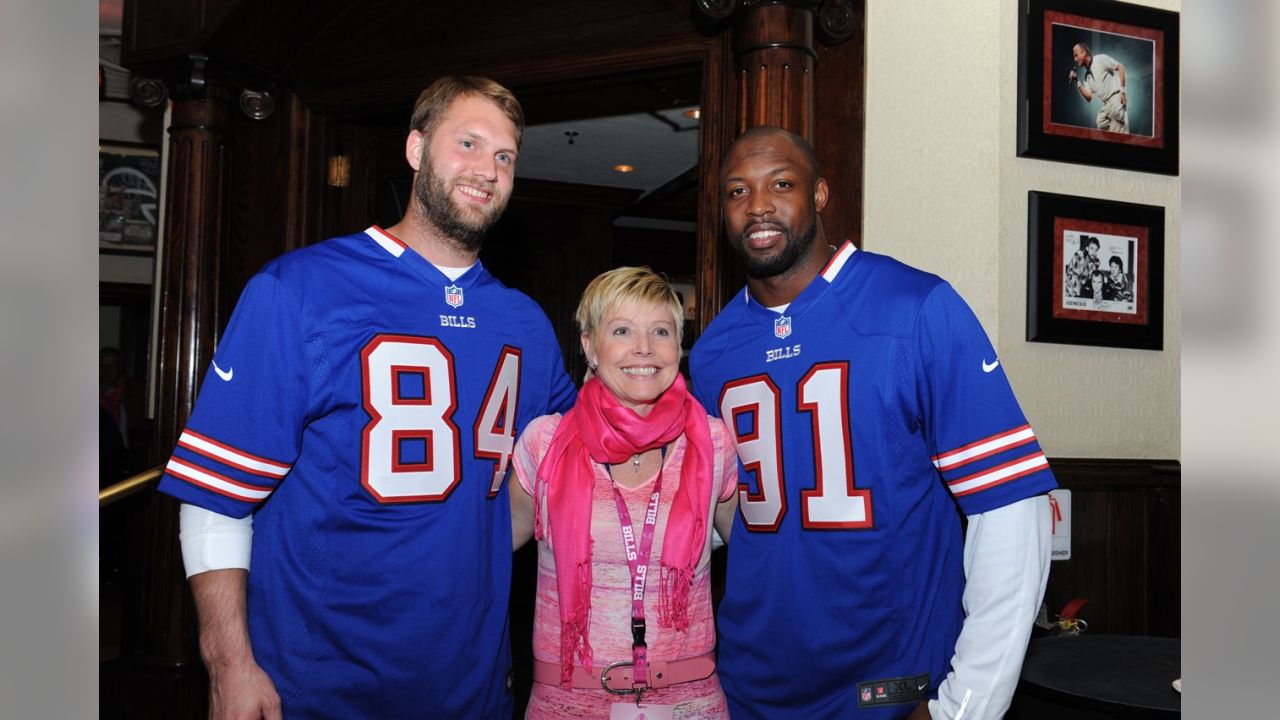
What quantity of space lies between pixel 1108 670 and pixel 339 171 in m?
3.78

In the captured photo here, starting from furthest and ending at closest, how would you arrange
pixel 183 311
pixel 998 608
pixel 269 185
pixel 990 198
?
pixel 269 185 < pixel 183 311 < pixel 990 198 < pixel 998 608

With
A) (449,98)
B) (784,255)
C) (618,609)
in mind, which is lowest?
(618,609)

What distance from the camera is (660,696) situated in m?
Result: 1.80

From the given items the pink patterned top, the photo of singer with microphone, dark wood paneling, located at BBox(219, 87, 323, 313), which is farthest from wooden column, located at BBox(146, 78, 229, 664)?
the photo of singer with microphone

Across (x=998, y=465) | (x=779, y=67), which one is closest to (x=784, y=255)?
(x=998, y=465)

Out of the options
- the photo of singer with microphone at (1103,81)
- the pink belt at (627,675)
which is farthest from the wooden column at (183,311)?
the photo of singer with microphone at (1103,81)

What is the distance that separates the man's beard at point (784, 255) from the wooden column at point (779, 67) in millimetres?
1191

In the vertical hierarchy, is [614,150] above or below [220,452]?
above

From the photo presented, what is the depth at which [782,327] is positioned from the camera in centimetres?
193

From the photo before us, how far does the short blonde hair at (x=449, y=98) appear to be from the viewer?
192 centimetres

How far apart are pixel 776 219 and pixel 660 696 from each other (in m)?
0.95

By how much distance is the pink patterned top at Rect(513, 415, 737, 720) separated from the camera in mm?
1816

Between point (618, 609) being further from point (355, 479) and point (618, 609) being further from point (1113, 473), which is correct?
point (1113, 473)
